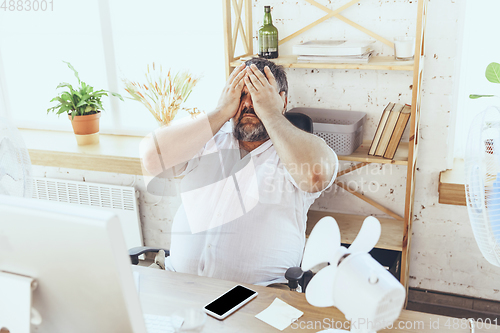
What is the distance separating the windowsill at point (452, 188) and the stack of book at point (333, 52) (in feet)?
2.21

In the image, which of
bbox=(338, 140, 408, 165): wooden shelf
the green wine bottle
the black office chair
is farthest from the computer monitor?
the green wine bottle

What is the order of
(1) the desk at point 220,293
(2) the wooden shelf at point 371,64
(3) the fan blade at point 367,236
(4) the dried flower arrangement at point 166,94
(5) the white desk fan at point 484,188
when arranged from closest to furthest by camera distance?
(3) the fan blade at point 367,236, (1) the desk at point 220,293, (5) the white desk fan at point 484,188, (2) the wooden shelf at point 371,64, (4) the dried flower arrangement at point 166,94

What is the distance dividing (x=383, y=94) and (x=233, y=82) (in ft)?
2.47

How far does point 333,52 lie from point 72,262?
1.45 m

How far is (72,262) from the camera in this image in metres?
0.75

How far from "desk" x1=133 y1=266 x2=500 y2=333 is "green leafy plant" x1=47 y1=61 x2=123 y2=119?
1.48m

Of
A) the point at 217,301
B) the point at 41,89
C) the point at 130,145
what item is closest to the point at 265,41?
the point at 130,145

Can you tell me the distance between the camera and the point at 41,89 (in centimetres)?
298

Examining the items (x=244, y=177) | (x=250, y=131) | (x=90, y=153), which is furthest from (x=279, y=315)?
(x=90, y=153)

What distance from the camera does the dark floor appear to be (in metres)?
2.25

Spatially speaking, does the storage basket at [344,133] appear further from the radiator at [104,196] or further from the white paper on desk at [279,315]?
the radiator at [104,196]

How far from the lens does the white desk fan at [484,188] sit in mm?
1245

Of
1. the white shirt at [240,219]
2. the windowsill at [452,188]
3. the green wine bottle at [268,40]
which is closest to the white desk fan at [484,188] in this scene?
the white shirt at [240,219]

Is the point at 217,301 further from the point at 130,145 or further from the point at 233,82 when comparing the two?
the point at 130,145
